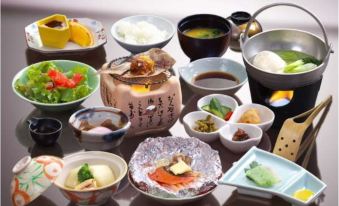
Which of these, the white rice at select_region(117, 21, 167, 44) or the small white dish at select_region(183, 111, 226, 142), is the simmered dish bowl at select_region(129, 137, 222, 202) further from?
the white rice at select_region(117, 21, 167, 44)

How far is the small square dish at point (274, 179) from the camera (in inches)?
75.4

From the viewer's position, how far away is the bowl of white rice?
8.50 feet

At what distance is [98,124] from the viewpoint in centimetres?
218

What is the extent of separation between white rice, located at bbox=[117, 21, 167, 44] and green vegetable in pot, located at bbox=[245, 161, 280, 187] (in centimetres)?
80

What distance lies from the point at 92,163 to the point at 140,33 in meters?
0.77

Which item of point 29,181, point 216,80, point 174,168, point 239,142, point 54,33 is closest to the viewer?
point 29,181

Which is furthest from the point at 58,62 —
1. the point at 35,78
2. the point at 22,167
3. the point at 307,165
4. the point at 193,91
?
the point at 307,165

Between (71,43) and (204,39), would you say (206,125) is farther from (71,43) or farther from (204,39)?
(71,43)

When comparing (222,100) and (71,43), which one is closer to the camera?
(222,100)

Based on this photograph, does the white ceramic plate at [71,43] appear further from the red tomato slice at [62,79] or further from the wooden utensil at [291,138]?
the wooden utensil at [291,138]

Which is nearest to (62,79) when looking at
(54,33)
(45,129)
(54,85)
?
(54,85)

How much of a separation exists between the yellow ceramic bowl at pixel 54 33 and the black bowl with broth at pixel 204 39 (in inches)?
16.6

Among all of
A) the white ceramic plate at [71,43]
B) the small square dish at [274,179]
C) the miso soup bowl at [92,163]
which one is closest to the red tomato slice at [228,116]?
the small square dish at [274,179]

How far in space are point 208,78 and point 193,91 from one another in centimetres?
9
